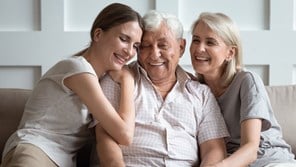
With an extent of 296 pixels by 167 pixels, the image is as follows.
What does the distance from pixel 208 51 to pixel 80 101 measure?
523 millimetres

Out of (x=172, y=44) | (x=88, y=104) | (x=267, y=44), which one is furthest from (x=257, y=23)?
(x=88, y=104)

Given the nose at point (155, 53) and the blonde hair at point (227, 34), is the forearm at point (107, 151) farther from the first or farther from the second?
the blonde hair at point (227, 34)

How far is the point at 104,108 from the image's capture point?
1.76 meters

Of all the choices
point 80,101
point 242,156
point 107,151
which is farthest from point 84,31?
point 242,156

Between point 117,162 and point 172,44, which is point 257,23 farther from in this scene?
point 117,162

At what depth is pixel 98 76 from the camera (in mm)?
1912

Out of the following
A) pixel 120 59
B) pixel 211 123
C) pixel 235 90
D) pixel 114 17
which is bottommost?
pixel 211 123

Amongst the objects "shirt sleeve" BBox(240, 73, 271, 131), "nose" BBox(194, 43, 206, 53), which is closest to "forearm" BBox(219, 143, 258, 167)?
"shirt sleeve" BBox(240, 73, 271, 131)

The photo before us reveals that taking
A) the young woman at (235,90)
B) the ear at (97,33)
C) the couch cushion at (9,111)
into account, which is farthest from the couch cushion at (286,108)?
the couch cushion at (9,111)

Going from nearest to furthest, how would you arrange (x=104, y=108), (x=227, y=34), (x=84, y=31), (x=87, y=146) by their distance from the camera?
(x=104, y=108)
(x=227, y=34)
(x=87, y=146)
(x=84, y=31)

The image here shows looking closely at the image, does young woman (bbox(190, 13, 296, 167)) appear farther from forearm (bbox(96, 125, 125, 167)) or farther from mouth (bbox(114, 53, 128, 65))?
forearm (bbox(96, 125, 125, 167))

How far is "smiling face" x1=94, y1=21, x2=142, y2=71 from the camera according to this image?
73.0 inches

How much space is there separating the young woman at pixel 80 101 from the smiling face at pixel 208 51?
0.24m

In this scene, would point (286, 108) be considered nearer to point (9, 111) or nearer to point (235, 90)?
point (235, 90)
